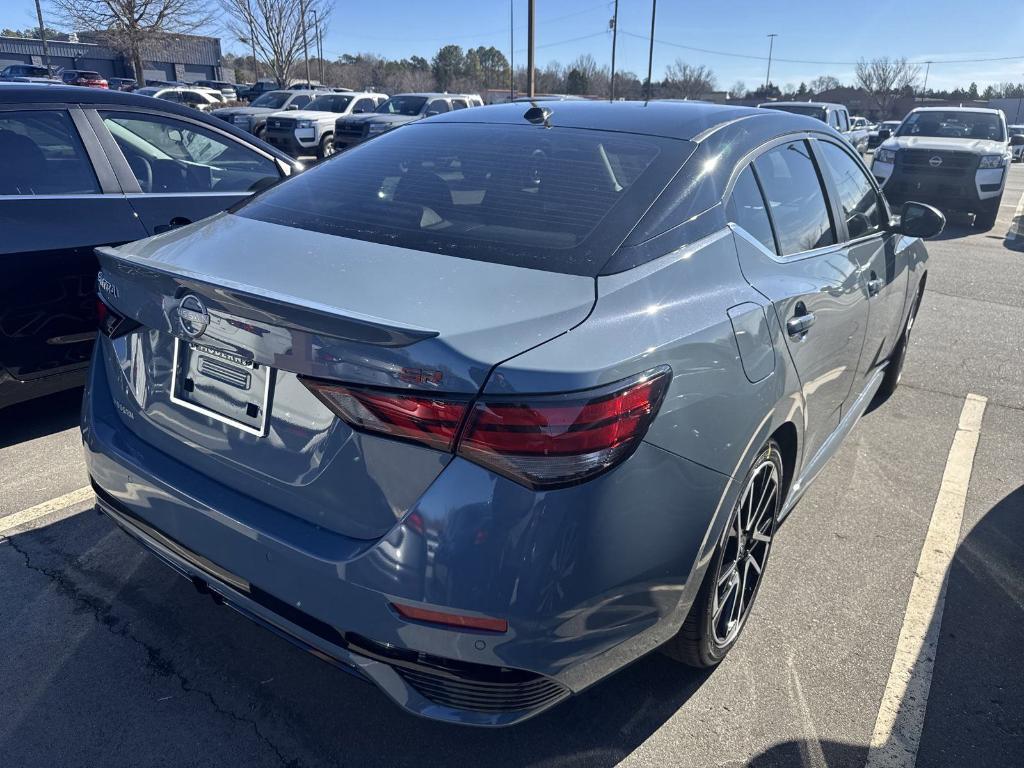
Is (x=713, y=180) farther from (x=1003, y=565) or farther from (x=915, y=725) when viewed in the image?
(x=1003, y=565)

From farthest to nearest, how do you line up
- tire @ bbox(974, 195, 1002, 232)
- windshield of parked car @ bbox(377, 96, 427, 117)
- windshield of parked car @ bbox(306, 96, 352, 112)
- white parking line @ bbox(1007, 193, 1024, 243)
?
windshield of parked car @ bbox(306, 96, 352, 112)
windshield of parked car @ bbox(377, 96, 427, 117)
tire @ bbox(974, 195, 1002, 232)
white parking line @ bbox(1007, 193, 1024, 243)

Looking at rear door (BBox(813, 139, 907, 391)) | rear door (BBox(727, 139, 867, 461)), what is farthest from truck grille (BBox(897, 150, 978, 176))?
rear door (BBox(727, 139, 867, 461))

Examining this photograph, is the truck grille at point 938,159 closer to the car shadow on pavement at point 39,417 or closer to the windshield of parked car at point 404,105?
the windshield of parked car at point 404,105

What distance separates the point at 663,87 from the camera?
7100 cm

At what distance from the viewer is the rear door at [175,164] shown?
4.12 metres

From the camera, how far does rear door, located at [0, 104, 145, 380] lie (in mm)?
3615

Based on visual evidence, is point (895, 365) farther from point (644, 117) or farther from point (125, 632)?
point (125, 632)

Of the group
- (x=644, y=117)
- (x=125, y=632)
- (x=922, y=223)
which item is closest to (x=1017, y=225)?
(x=922, y=223)

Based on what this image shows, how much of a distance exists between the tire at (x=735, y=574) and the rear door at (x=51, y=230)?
318 centimetres

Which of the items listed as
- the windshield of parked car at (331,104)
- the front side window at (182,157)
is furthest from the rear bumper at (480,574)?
the windshield of parked car at (331,104)

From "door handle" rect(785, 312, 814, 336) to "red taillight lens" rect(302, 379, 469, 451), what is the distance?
4.15ft

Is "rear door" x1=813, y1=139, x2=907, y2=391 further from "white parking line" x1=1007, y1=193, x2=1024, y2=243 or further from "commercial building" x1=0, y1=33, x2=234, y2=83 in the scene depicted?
"commercial building" x1=0, y1=33, x2=234, y2=83

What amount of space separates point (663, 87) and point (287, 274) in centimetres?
7528

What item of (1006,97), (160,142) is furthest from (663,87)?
(160,142)
